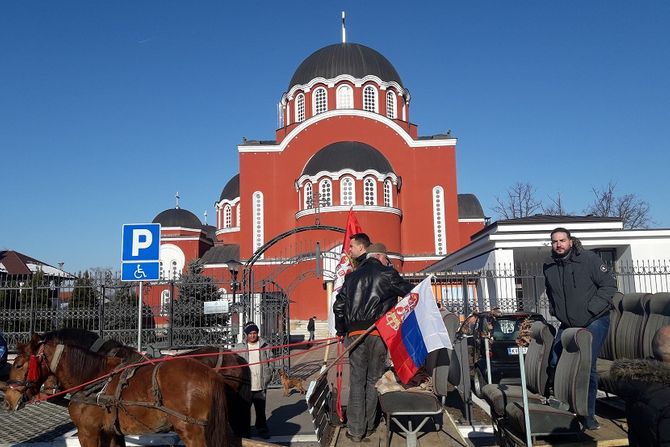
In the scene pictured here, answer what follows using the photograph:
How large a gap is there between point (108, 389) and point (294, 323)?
22525 millimetres

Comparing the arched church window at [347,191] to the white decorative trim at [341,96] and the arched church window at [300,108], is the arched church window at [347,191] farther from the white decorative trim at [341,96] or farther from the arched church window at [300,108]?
the arched church window at [300,108]

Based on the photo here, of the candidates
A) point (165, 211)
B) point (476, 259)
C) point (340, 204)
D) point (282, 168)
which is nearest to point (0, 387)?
point (476, 259)

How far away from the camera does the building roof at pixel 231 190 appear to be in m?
43.6

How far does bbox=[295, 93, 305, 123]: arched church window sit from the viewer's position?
35156 millimetres

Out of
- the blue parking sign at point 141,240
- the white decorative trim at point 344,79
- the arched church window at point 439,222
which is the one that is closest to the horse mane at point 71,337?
the blue parking sign at point 141,240

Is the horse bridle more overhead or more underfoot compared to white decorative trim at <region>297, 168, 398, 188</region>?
more underfoot

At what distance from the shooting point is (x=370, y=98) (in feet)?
113

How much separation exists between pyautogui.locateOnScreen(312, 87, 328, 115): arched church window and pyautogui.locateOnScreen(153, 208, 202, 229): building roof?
18874 mm

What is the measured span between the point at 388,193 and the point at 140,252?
939 inches

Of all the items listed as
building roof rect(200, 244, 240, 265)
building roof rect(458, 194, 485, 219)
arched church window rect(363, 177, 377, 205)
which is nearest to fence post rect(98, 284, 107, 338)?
arched church window rect(363, 177, 377, 205)

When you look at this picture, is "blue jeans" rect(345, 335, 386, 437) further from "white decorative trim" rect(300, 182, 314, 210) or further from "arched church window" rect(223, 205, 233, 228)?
"arched church window" rect(223, 205, 233, 228)

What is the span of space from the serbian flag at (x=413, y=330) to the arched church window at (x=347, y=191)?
2447 cm

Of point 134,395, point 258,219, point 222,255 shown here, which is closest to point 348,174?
point 258,219

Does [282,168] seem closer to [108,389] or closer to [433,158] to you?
[433,158]
